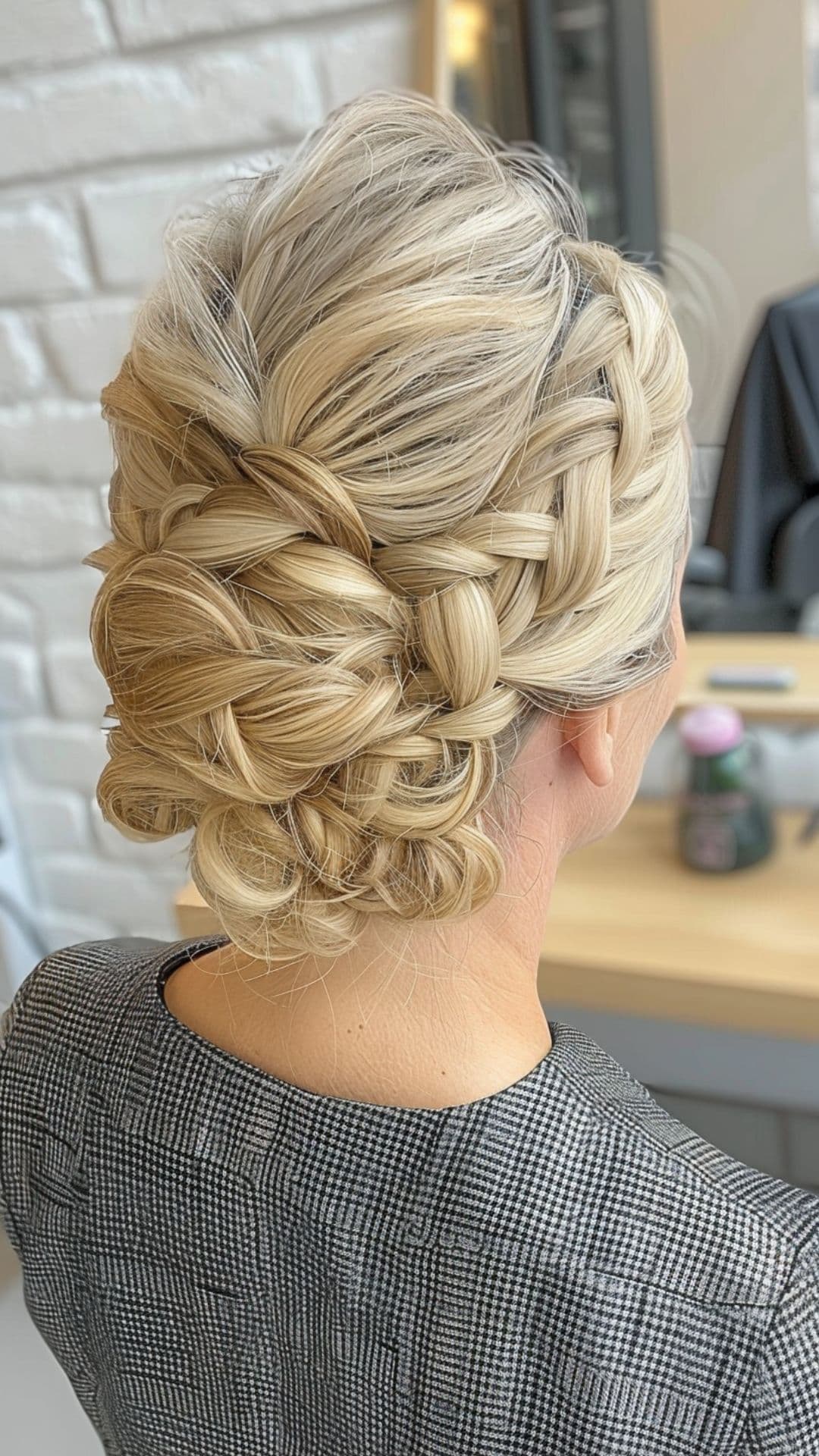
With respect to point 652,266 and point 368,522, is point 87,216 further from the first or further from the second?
point 368,522

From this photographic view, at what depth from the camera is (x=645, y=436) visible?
0.52 metres

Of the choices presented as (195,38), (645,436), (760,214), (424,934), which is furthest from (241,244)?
(195,38)

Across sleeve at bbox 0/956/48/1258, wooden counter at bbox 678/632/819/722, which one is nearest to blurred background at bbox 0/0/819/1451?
wooden counter at bbox 678/632/819/722

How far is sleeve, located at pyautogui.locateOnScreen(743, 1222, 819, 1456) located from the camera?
48cm

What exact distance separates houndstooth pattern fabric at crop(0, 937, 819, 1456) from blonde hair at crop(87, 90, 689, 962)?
0.30 feet

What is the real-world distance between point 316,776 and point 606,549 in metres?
0.15

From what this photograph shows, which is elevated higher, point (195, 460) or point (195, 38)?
point (195, 38)

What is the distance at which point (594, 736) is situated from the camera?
1.83 feet

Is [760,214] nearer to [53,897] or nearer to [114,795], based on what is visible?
[114,795]

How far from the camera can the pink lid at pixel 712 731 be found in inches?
45.4

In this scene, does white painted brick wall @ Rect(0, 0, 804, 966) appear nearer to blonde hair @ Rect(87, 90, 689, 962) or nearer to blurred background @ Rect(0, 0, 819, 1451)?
blurred background @ Rect(0, 0, 819, 1451)

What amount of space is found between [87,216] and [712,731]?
834mm

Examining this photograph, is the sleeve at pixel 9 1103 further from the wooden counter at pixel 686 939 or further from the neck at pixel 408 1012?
the wooden counter at pixel 686 939

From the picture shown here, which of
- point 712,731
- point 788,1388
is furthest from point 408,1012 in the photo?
point 712,731
